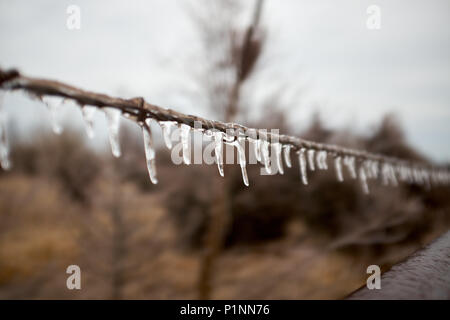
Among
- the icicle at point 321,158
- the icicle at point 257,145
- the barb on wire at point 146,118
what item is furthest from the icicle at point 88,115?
the icicle at point 321,158

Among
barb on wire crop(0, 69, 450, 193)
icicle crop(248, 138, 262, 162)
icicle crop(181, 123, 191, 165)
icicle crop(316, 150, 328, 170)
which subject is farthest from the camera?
icicle crop(316, 150, 328, 170)

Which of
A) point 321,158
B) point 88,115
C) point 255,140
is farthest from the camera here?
point 321,158

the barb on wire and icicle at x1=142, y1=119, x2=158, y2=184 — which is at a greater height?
the barb on wire

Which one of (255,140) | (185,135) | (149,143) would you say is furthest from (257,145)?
(149,143)

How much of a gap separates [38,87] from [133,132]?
6.75 m

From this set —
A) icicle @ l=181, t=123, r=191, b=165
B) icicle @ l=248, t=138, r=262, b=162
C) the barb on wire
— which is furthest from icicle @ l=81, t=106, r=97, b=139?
icicle @ l=248, t=138, r=262, b=162

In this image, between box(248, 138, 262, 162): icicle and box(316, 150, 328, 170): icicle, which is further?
box(316, 150, 328, 170): icicle

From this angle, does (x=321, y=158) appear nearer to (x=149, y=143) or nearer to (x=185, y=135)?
(x=185, y=135)

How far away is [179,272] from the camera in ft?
32.7

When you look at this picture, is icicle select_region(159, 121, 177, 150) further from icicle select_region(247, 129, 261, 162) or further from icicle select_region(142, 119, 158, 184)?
icicle select_region(247, 129, 261, 162)

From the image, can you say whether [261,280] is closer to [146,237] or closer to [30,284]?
[146,237]

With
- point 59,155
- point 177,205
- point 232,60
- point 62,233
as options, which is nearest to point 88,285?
point 177,205

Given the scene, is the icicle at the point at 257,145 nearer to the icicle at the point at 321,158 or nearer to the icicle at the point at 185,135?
the icicle at the point at 185,135

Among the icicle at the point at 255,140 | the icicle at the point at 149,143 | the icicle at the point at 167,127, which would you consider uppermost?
the icicle at the point at 167,127
